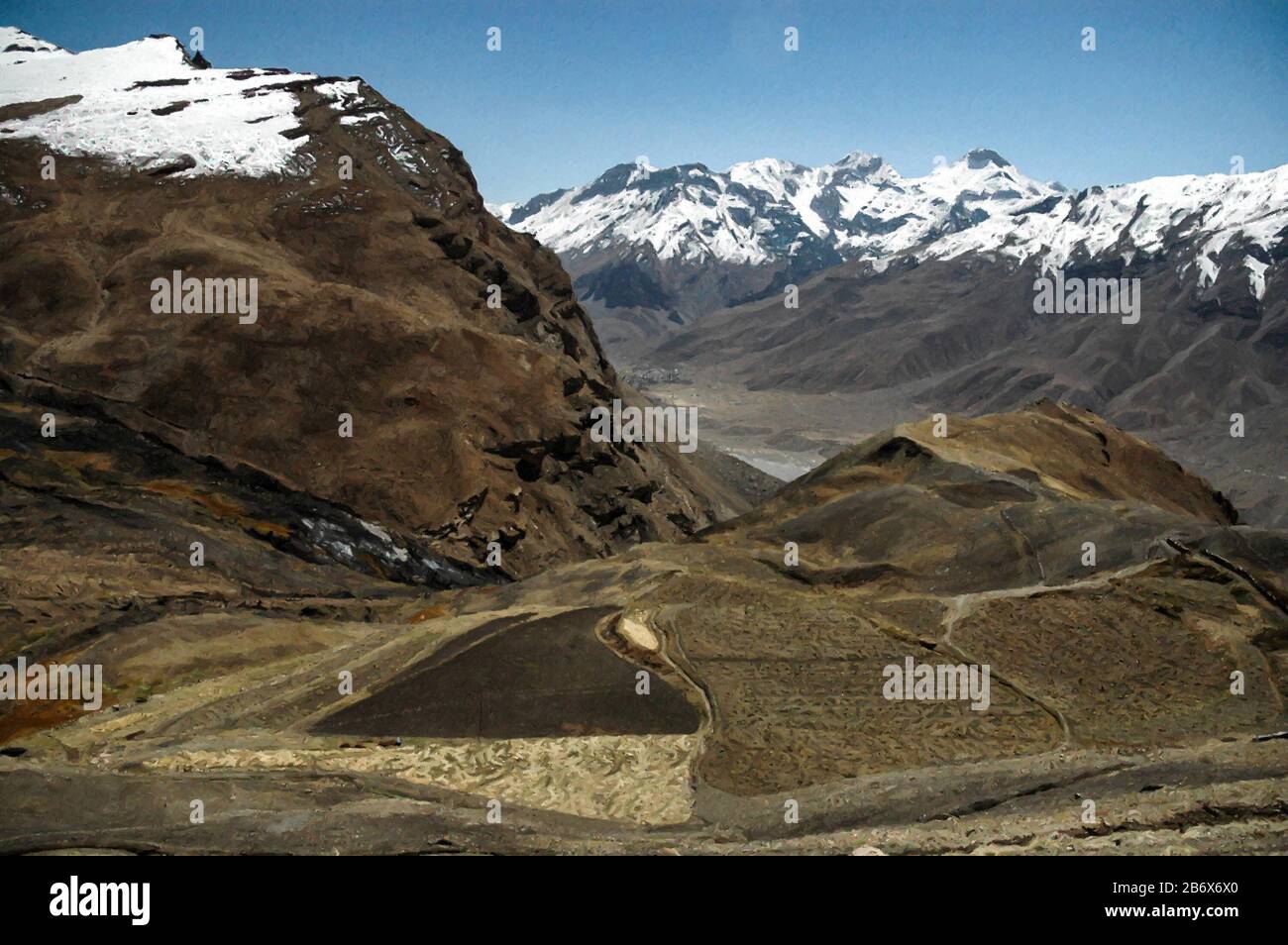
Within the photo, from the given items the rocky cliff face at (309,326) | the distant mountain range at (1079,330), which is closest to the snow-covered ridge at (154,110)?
the rocky cliff face at (309,326)

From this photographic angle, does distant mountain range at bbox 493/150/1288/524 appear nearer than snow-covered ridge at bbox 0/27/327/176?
No

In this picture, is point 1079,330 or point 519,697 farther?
point 1079,330

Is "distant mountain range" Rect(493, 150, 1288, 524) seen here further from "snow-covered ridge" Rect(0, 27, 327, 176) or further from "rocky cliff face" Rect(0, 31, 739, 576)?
"snow-covered ridge" Rect(0, 27, 327, 176)

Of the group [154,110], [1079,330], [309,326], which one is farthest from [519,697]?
[1079,330]

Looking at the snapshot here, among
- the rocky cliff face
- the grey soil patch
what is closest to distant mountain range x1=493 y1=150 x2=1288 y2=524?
the rocky cliff face

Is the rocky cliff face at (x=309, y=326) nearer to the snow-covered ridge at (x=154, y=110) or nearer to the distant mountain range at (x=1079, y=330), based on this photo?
the snow-covered ridge at (x=154, y=110)

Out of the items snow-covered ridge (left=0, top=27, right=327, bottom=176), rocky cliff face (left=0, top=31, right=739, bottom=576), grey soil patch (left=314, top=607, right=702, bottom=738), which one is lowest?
grey soil patch (left=314, top=607, right=702, bottom=738)

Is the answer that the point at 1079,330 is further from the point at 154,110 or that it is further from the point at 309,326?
the point at 309,326
